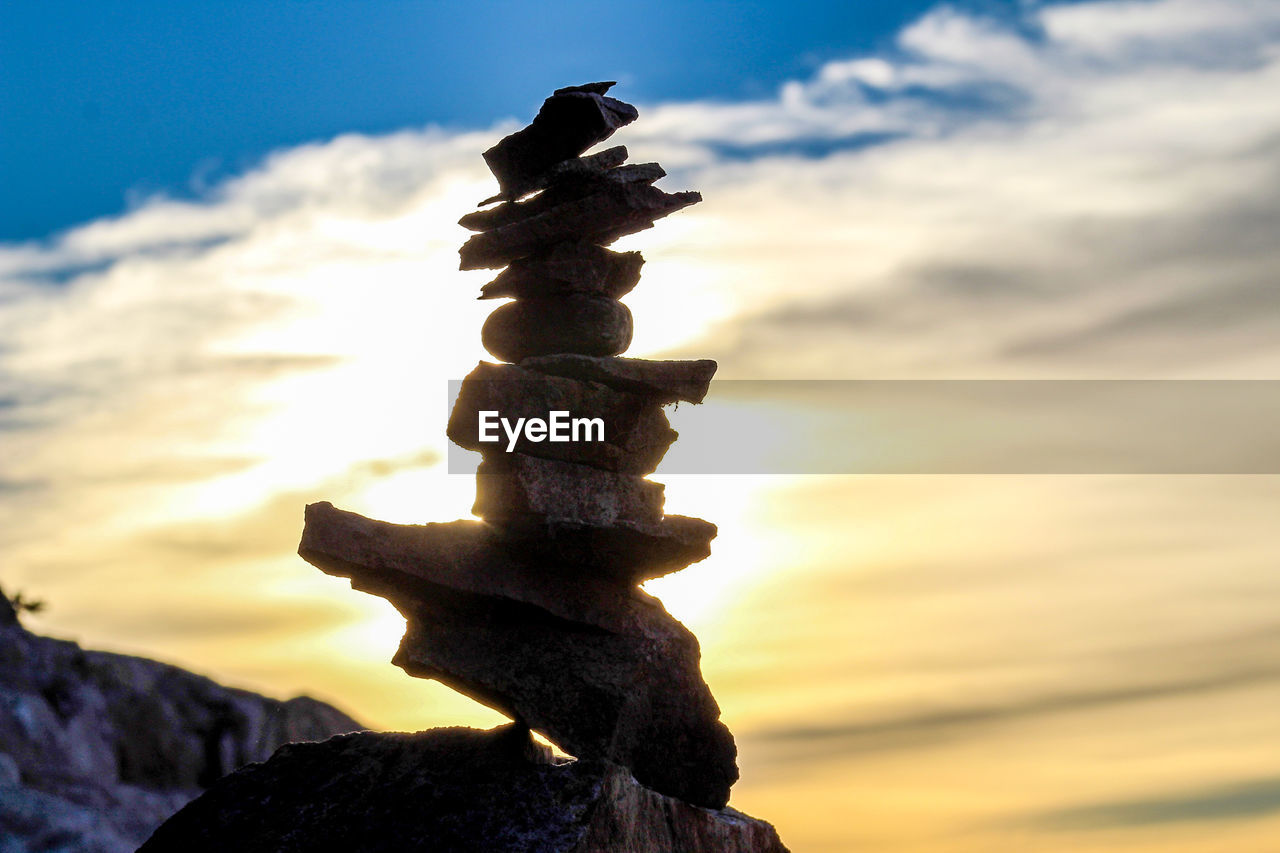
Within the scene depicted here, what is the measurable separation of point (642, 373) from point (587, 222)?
193 cm

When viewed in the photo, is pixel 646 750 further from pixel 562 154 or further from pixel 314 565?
pixel 562 154

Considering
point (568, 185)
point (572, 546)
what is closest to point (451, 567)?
point (572, 546)

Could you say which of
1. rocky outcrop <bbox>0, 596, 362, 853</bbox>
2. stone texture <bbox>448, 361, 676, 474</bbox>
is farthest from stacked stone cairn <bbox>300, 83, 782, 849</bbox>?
rocky outcrop <bbox>0, 596, 362, 853</bbox>

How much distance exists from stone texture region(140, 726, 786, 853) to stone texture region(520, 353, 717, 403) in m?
4.11

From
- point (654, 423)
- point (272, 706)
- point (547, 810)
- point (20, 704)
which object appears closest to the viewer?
point (547, 810)

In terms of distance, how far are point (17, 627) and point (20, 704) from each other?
3.04m

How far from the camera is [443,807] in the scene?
13.0 metres

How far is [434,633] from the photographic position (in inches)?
555

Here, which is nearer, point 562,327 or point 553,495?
point 553,495

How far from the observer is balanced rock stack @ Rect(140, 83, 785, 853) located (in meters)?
13.6

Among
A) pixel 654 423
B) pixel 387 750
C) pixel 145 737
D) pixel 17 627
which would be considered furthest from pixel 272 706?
pixel 654 423

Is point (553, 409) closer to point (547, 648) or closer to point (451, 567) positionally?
point (451, 567)

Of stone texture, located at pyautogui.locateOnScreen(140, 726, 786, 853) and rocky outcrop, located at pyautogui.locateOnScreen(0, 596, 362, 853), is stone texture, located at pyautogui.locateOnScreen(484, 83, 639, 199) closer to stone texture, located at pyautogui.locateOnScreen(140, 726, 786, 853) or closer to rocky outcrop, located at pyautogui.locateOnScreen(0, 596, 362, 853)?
stone texture, located at pyautogui.locateOnScreen(140, 726, 786, 853)

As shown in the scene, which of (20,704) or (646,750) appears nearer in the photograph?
(646,750)
